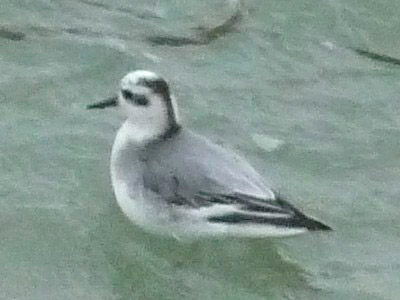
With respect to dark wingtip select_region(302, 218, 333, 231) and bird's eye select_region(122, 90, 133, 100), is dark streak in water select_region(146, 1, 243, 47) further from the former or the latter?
dark wingtip select_region(302, 218, 333, 231)

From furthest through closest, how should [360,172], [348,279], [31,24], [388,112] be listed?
1. [31,24]
2. [388,112]
3. [360,172]
4. [348,279]

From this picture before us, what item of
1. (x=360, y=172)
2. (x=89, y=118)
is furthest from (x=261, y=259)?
(x=89, y=118)

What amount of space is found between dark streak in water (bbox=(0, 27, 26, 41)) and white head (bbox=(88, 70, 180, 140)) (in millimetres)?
1606

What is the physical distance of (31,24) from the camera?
8.09 metres

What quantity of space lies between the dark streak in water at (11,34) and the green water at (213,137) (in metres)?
0.01

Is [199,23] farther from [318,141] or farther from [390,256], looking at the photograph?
[390,256]

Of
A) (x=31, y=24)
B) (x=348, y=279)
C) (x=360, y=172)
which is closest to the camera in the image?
(x=348, y=279)

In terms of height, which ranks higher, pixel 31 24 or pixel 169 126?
pixel 169 126

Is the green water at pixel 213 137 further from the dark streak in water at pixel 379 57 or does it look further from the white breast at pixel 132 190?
the white breast at pixel 132 190

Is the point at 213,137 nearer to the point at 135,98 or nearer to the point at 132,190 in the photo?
the point at 135,98

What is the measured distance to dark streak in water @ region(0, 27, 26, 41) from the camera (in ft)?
26.0

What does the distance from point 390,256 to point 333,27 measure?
2400 millimetres

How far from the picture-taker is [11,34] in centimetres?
797

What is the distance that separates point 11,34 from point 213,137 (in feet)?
4.57
